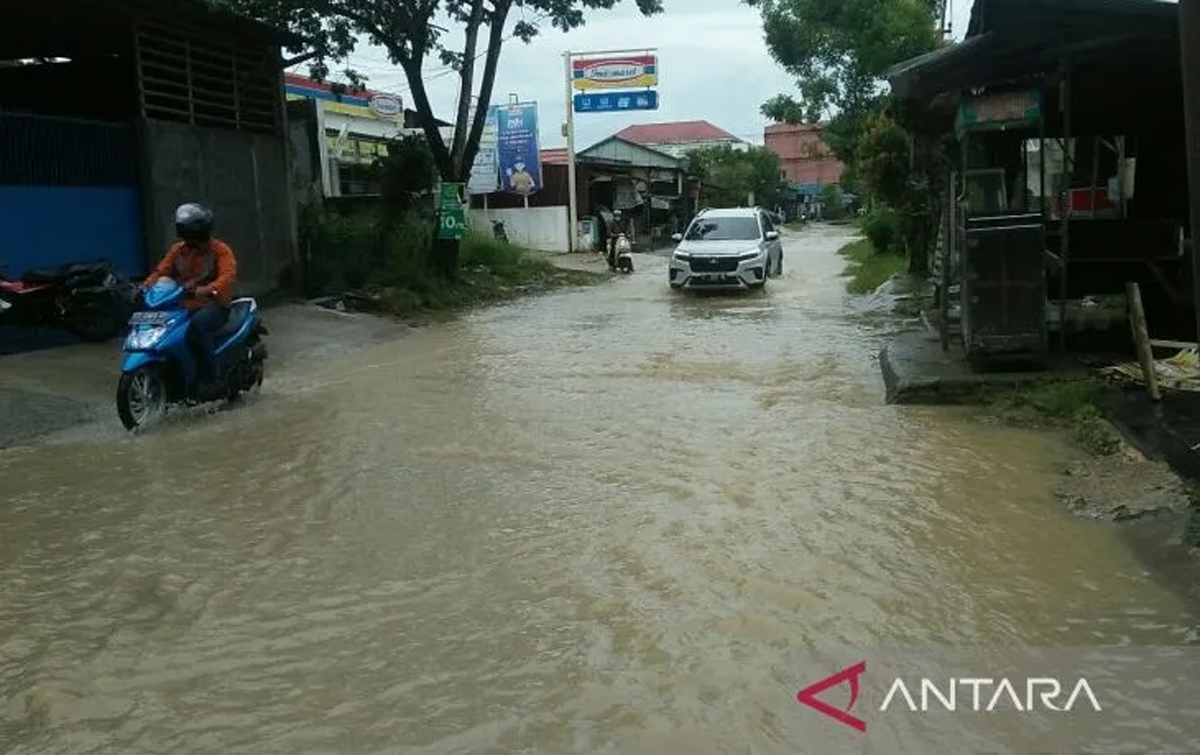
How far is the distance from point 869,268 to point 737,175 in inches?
1475

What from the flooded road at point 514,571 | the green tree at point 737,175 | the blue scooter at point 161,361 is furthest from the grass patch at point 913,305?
the green tree at point 737,175

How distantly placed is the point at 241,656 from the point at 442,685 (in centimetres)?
79

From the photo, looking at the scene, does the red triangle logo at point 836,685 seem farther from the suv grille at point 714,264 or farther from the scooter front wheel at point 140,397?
the suv grille at point 714,264

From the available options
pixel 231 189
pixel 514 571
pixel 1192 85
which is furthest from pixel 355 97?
pixel 1192 85

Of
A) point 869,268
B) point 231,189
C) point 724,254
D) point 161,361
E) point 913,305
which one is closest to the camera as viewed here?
point 161,361

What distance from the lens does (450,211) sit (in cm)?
1856

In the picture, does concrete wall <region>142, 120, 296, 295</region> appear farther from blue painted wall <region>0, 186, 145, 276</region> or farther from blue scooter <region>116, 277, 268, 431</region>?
blue scooter <region>116, 277, 268, 431</region>

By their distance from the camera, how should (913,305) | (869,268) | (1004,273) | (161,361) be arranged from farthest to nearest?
1. (869,268)
2. (913,305)
3. (1004,273)
4. (161,361)

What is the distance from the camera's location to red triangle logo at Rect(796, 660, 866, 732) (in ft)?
10.5

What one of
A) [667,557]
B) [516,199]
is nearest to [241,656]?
[667,557]

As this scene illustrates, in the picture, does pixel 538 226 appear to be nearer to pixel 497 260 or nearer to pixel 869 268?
pixel 497 260

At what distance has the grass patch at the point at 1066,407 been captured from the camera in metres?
6.34

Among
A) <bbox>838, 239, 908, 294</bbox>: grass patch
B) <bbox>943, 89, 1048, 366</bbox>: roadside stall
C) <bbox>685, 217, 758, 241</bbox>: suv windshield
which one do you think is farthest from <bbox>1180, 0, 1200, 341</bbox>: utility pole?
<bbox>685, 217, 758, 241</bbox>: suv windshield

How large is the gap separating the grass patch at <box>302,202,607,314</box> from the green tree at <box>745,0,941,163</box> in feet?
28.5
